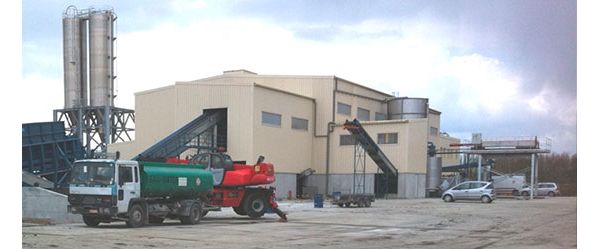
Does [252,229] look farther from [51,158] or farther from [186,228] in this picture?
[51,158]

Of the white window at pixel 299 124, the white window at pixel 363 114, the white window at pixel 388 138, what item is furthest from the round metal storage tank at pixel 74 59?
the white window at pixel 388 138

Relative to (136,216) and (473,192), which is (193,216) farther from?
(473,192)

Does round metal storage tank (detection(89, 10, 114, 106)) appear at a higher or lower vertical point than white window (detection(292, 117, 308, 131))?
higher

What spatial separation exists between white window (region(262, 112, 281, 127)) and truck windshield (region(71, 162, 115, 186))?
50.9ft

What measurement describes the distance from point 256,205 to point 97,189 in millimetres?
5147

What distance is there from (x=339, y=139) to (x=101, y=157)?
2221cm

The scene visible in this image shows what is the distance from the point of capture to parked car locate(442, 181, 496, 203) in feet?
91.9

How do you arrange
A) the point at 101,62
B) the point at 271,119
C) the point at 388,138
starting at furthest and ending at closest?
the point at 388,138 < the point at 271,119 < the point at 101,62

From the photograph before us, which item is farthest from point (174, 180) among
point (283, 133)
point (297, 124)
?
point (297, 124)

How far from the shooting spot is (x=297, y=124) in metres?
31.3

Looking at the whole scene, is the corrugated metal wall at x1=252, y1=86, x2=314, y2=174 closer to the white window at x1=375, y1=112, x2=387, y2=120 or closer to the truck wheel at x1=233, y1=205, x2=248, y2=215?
the white window at x1=375, y1=112, x2=387, y2=120

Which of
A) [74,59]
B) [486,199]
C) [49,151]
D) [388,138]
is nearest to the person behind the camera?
[74,59]

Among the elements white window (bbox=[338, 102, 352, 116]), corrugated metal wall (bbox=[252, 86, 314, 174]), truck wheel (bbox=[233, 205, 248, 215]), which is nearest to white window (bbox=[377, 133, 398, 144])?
white window (bbox=[338, 102, 352, 116])
